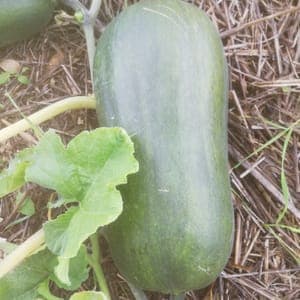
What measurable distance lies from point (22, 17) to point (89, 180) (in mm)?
650

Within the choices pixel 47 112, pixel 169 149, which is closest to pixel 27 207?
pixel 47 112

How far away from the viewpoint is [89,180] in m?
2.12

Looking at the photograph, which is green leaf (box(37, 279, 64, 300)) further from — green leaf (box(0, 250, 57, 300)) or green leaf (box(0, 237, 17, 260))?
green leaf (box(0, 237, 17, 260))

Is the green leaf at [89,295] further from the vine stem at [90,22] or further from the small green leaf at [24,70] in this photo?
the small green leaf at [24,70]

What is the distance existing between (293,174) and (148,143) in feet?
1.74

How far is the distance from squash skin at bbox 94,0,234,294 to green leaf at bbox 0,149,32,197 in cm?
24

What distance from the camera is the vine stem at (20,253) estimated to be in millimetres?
2184

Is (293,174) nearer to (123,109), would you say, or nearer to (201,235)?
(201,235)

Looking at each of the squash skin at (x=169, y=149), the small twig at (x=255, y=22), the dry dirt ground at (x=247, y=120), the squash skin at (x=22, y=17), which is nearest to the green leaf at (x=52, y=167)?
the squash skin at (x=169, y=149)

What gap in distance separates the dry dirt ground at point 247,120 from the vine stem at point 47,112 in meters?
0.13

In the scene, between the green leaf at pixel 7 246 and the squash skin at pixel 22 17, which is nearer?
the green leaf at pixel 7 246

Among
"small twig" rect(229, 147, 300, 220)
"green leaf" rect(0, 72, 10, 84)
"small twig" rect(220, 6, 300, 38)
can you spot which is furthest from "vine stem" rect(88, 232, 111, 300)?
"small twig" rect(220, 6, 300, 38)

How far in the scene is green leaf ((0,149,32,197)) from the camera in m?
2.18

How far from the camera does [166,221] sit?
217cm
